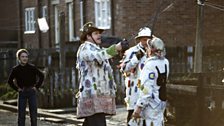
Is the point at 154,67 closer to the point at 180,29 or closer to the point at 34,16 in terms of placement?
Result: the point at 180,29

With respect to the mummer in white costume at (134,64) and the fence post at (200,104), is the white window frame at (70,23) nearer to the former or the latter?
the fence post at (200,104)

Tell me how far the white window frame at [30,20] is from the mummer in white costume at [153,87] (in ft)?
90.4

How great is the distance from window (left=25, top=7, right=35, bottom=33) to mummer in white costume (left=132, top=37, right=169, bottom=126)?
91.2 feet

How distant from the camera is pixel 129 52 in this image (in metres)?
9.06

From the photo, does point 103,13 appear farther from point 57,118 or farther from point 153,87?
point 153,87

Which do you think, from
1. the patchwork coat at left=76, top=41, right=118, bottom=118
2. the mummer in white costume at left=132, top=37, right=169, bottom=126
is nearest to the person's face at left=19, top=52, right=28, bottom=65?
the patchwork coat at left=76, top=41, right=118, bottom=118

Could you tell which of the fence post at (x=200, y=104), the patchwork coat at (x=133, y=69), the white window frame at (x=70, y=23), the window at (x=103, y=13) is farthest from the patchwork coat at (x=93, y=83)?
the white window frame at (x=70, y=23)

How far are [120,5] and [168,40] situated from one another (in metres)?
2.49

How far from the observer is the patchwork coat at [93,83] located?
7.99 meters

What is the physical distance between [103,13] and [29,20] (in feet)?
30.4

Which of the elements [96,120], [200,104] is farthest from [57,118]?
[96,120]

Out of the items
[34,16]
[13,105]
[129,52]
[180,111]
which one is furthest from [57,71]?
[34,16]

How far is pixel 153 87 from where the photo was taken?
7598mm

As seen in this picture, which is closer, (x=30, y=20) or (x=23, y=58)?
(x=23, y=58)
